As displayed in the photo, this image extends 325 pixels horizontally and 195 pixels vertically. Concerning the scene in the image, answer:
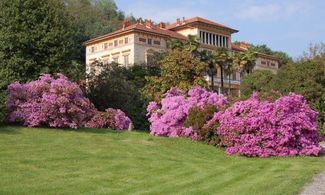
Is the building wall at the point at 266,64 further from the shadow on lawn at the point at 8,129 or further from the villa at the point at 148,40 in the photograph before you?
the shadow on lawn at the point at 8,129

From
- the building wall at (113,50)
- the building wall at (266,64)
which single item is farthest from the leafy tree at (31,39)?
the building wall at (266,64)

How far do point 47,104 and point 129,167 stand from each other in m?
8.23

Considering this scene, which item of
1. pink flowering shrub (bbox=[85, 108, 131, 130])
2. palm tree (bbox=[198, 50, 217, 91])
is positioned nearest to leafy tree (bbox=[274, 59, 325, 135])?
palm tree (bbox=[198, 50, 217, 91])

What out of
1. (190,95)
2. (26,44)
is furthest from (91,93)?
(190,95)

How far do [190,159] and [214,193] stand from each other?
629 cm

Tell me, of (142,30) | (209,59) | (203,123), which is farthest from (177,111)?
(142,30)

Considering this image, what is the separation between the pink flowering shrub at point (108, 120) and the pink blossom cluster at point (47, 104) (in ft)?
10.4

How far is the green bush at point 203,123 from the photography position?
21.9 meters

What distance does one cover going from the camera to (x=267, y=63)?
330 ft

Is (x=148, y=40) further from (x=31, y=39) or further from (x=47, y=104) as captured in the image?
(x=47, y=104)

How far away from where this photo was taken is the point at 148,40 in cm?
7688

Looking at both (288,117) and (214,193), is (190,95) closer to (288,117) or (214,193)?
(288,117)

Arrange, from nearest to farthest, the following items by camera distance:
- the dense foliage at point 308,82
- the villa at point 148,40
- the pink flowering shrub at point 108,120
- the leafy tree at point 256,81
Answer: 1. the pink flowering shrub at point 108,120
2. the dense foliage at point 308,82
3. the leafy tree at point 256,81
4. the villa at point 148,40

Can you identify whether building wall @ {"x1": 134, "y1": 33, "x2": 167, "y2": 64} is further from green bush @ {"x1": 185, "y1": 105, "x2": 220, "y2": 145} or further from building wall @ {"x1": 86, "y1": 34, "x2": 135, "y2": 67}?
green bush @ {"x1": 185, "y1": 105, "x2": 220, "y2": 145}
